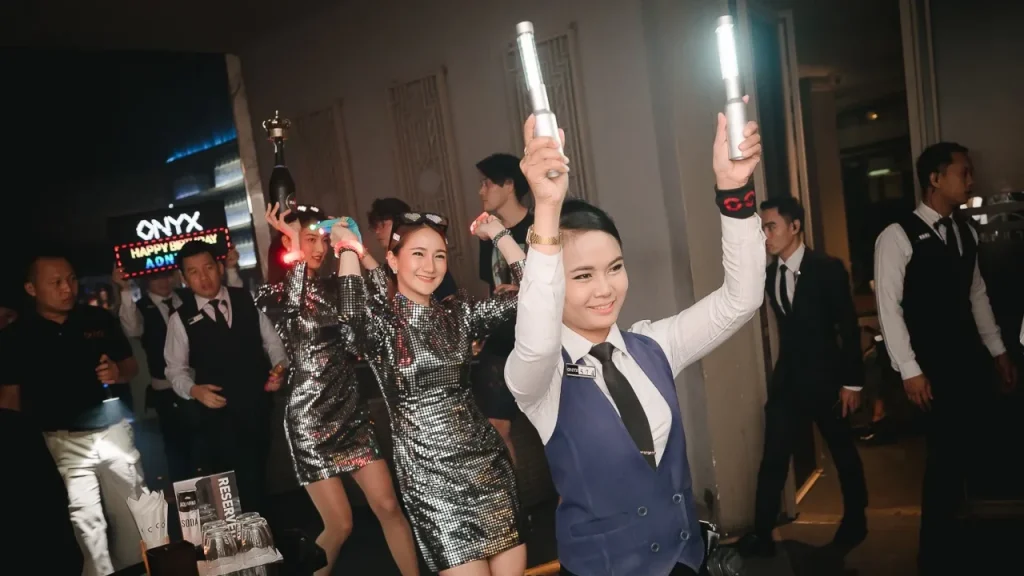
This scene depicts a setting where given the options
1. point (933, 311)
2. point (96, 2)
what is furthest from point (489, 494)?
point (96, 2)

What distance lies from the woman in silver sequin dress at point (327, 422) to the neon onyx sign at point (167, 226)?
210 cm

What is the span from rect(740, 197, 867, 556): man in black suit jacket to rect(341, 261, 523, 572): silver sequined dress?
1360 mm

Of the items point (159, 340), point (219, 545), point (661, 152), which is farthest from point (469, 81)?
point (219, 545)

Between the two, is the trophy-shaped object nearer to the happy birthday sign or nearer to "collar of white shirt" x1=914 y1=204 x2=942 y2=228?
the happy birthday sign

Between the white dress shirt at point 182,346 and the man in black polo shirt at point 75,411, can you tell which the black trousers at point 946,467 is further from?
the man in black polo shirt at point 75,411

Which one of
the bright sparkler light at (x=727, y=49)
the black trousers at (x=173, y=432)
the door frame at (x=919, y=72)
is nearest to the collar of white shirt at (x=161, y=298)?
the black trousers at (x=173, y=432)

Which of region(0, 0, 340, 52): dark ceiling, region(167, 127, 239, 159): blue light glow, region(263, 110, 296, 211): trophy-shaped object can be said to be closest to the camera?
region(263, 110, 296, 211): trophy-shaped object

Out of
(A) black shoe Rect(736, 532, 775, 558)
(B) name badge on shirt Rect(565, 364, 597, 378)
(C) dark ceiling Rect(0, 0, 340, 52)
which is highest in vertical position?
(C) dark ceiling Rect(0, 0, 340, 52)

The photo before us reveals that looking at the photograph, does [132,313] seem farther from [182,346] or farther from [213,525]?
[213,525]

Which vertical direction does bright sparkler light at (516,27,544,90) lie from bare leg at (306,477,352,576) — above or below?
above

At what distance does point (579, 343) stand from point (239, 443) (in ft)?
8.85

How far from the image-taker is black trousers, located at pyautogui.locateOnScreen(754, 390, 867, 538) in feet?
11.4

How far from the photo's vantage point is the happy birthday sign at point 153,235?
5.09 metres

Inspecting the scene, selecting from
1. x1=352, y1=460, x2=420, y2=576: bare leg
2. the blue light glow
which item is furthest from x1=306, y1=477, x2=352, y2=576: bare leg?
the blue light glow
